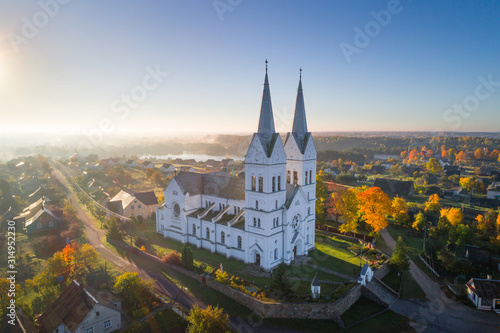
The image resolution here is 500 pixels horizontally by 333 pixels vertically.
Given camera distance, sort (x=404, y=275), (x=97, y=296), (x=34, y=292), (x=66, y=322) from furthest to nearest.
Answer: (x=404, y=275), (x=34, y=292), (x=97, y=296), (x=66, y=322)

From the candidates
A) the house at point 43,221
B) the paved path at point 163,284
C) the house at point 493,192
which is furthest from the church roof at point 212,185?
the house at point 493,192

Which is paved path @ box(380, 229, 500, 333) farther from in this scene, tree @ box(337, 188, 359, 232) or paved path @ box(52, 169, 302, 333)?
tree @ box(337, 188, 359, 232)

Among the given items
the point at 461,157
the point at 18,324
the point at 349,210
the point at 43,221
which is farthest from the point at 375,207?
the point at 461,157

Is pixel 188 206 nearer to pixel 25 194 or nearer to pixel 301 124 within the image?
pixel 301 124

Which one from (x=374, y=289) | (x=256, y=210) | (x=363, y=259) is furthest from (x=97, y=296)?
(x=363, y=259)

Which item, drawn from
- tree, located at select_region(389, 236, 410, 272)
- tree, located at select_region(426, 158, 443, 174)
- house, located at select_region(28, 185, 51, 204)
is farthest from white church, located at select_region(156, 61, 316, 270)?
tree, located at select_region(426, 158, 443, 174)

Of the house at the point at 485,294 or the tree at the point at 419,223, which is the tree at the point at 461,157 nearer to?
the tree at the point at 419,223
